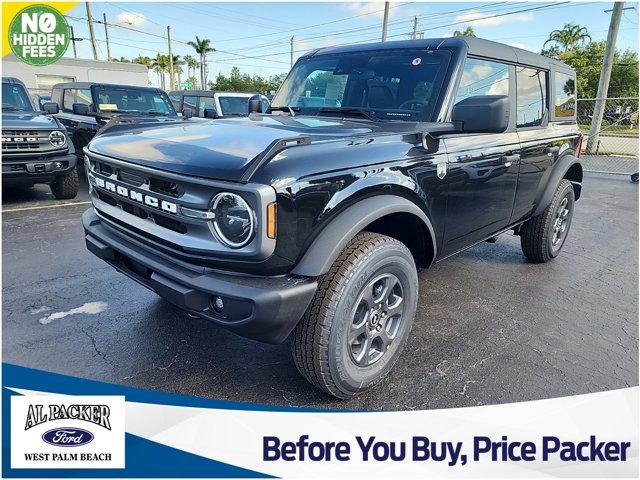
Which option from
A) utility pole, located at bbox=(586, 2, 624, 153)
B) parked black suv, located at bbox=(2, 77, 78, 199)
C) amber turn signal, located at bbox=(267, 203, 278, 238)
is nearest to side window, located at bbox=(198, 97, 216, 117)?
parked black suv, located at bbox=(2, 77, 78, 199)

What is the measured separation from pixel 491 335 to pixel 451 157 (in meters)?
1.32

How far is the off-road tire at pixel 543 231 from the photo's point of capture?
14.4ft

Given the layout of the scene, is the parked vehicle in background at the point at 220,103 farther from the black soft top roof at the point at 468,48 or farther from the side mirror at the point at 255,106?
the black soft top roof at the point at 468,48

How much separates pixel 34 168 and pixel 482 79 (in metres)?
6.06

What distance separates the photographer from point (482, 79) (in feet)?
10.7

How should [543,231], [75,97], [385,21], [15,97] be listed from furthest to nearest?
1. [385,21]
2. [75,97]
3. [15,97]
4. [543,231]

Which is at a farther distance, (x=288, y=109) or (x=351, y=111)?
(x=288, y=109)

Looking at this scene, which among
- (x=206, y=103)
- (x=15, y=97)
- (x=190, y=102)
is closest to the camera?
(x=15, y=97)

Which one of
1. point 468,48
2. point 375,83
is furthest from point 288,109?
point 468,48

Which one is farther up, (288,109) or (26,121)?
(288,109)

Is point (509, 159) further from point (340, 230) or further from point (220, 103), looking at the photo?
point (220, 103)

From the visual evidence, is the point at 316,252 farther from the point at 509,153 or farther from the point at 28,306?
the point at 28,306

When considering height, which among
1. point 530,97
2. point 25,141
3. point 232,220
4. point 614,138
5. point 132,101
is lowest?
point 614,138

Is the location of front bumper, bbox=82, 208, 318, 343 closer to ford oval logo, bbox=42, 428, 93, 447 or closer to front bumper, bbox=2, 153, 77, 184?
ford oval logo, bbox=42, 428, 93, 447
